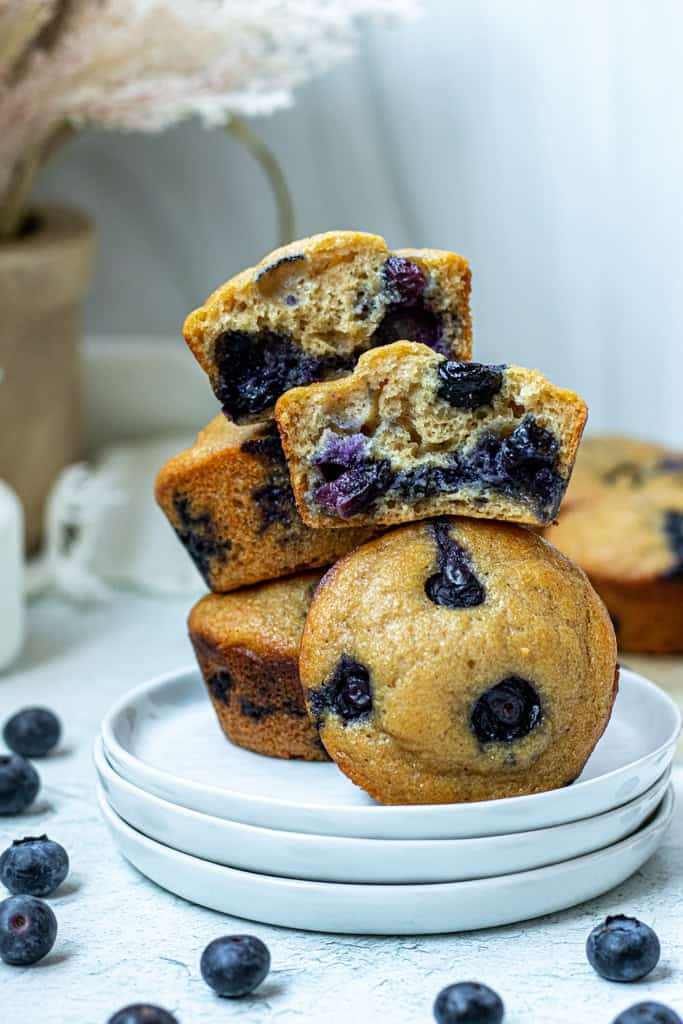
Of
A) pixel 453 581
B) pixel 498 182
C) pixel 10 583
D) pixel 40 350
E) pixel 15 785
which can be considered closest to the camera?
pixel 453 581

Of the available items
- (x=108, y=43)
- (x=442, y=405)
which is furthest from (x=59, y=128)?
(x=442, y=405)

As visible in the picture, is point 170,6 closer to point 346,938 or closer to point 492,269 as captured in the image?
point 492,269

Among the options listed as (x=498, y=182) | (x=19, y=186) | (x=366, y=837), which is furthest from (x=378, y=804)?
(x=498, y=182)

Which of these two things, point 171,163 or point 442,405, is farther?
point 171,163

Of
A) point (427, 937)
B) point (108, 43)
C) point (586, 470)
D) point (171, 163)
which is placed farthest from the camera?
point (171, 163)

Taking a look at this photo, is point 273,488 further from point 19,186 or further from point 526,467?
point 19,186

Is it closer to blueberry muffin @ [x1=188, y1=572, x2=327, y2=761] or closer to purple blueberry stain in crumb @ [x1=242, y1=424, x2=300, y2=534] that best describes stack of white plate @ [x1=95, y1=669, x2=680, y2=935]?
blueberry muffin @ [x1=188, y1=572, x2=327, y2=761]

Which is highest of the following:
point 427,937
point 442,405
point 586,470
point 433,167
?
point 442,405
